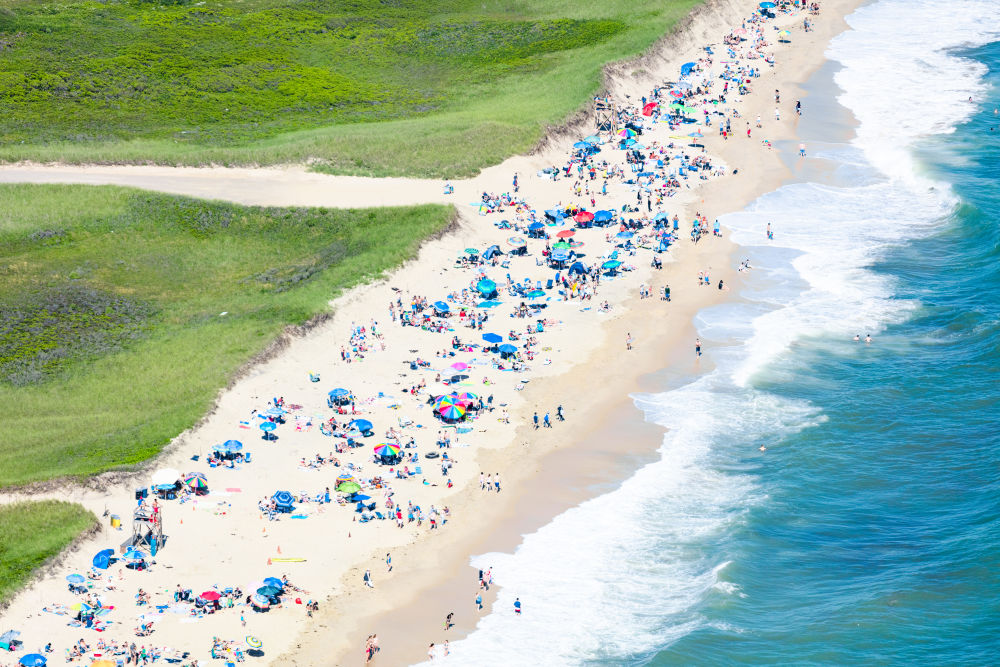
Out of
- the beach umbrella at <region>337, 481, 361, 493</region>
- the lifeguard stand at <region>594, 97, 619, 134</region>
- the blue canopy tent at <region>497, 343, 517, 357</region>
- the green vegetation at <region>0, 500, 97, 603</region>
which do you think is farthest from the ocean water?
the lifeguard stand at <region>594, 97, 619, 134</region>

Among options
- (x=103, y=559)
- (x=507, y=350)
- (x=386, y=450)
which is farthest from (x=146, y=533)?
(x=507, y=350)

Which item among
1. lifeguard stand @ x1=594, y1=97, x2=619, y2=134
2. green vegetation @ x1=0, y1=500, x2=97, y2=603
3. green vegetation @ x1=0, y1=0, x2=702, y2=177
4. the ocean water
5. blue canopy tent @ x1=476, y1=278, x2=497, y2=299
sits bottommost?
the ocean water

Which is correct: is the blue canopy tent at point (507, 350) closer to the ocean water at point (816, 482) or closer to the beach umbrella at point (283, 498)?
the ocean water at point (816, 482)

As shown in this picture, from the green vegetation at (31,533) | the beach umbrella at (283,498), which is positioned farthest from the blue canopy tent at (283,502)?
the green vegetation at (31,533)

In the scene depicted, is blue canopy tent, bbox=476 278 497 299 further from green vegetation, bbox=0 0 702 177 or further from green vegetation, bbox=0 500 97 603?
green vegetation, bbox=0 500 97 603

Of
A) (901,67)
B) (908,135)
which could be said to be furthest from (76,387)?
(901,67)

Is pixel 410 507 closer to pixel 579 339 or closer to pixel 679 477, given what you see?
pixel 679 477
